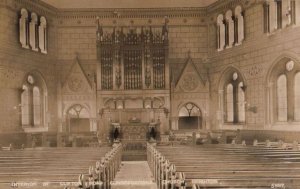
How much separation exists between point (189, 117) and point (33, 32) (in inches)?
415

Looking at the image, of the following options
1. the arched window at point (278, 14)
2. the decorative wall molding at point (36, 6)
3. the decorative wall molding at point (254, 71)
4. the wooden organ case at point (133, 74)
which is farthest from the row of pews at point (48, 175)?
the wooden organ case at point (133, 74)

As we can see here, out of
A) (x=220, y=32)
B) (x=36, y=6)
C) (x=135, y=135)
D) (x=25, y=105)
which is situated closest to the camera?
(x=135, y=135)

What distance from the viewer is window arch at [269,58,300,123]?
1938cm

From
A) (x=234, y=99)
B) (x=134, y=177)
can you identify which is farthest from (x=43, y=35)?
(x=134, y=177)

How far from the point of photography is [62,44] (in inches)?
1022

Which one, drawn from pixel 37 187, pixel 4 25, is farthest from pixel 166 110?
pixel 37 187

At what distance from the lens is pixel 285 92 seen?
2019 cm

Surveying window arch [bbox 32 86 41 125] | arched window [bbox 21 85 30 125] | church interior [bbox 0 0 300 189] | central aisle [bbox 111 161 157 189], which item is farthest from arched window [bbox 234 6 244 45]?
arched window [bbox 21 85 30 125]

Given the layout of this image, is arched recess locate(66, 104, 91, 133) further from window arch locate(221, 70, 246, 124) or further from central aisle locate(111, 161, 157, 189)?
central aisle locate(111, 161, 157, 189)

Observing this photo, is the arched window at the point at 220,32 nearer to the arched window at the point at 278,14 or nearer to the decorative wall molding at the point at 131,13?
the decorative wall molding at the point at 131,13

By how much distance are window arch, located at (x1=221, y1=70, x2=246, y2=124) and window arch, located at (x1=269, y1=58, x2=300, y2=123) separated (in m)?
2.30

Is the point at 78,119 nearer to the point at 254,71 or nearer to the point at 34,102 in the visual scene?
the point at 34,102

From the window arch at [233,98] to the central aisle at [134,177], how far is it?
26.2 feet

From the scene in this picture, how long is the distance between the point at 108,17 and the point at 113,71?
3714mm
